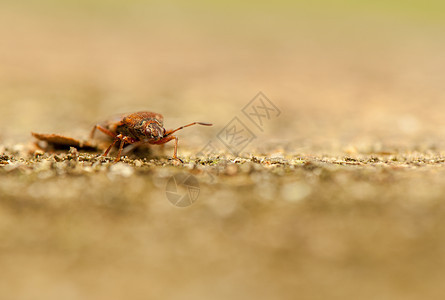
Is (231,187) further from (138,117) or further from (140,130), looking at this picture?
(138,117)

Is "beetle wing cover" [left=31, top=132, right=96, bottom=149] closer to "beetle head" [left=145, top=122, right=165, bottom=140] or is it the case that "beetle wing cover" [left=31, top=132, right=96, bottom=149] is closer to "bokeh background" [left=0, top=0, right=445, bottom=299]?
"bokeh background" [left=0, top=0, right=445, bottom=299]

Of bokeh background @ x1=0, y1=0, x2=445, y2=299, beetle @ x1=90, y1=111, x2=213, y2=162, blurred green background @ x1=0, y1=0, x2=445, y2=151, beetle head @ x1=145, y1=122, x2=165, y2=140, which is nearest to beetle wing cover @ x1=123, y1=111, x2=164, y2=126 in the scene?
beetle @ x1=90, y1=111, x2=213, y2=162

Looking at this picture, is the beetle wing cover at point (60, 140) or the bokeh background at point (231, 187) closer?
the bokeh background at point (231, 187)

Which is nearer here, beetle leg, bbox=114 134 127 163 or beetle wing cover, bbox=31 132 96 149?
beetle leg, bbox=114 134 127 163

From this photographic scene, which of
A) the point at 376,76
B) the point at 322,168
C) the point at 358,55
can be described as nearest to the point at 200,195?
the point at 322,168

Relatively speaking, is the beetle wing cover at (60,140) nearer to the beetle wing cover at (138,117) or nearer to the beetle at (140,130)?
the beetle at (140,130)

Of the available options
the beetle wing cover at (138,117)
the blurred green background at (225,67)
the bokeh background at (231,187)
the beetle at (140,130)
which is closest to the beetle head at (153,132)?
the beetle at (140,130)
